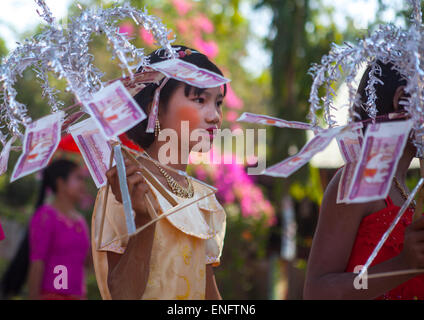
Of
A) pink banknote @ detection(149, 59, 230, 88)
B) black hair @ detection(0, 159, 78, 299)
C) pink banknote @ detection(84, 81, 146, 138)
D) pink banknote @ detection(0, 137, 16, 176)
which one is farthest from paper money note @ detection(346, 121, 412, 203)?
black hair @ detection(0, 159, 78, 299)

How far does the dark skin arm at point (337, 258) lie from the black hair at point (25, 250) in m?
3.19

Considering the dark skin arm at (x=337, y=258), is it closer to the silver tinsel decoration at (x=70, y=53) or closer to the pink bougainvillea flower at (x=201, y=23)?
the silver tinsel decoration at (x=70, y=53)

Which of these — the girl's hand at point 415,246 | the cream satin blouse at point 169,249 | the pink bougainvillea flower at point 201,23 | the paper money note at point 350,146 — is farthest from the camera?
the pink bougainvillea flower at point 201,23

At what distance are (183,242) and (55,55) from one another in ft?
2.66

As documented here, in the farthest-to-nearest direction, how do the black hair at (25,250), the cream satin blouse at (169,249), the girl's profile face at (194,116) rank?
the black hair at (25,250)
the girl's profile face at (194,116)
the cream satin blouse at (169,249)

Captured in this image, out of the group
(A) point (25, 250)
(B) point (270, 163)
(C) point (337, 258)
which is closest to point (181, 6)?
(B) point (270, 163)

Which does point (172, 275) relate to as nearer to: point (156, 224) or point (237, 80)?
point (156, 224)

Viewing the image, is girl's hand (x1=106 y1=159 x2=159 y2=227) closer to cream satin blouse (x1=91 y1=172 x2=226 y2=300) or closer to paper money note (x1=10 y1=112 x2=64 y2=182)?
cream satin blouse (x1=91 y1=172 x2=226 y2=300)

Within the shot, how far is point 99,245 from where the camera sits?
65.6 inches

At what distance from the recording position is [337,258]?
1675 mm

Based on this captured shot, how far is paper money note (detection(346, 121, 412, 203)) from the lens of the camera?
1.38 metres

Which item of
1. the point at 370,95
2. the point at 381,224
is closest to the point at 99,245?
the point at 381,224

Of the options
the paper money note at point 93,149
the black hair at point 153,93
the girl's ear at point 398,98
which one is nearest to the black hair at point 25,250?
the black hair at point 153,93

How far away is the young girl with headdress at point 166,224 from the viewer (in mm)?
1677
